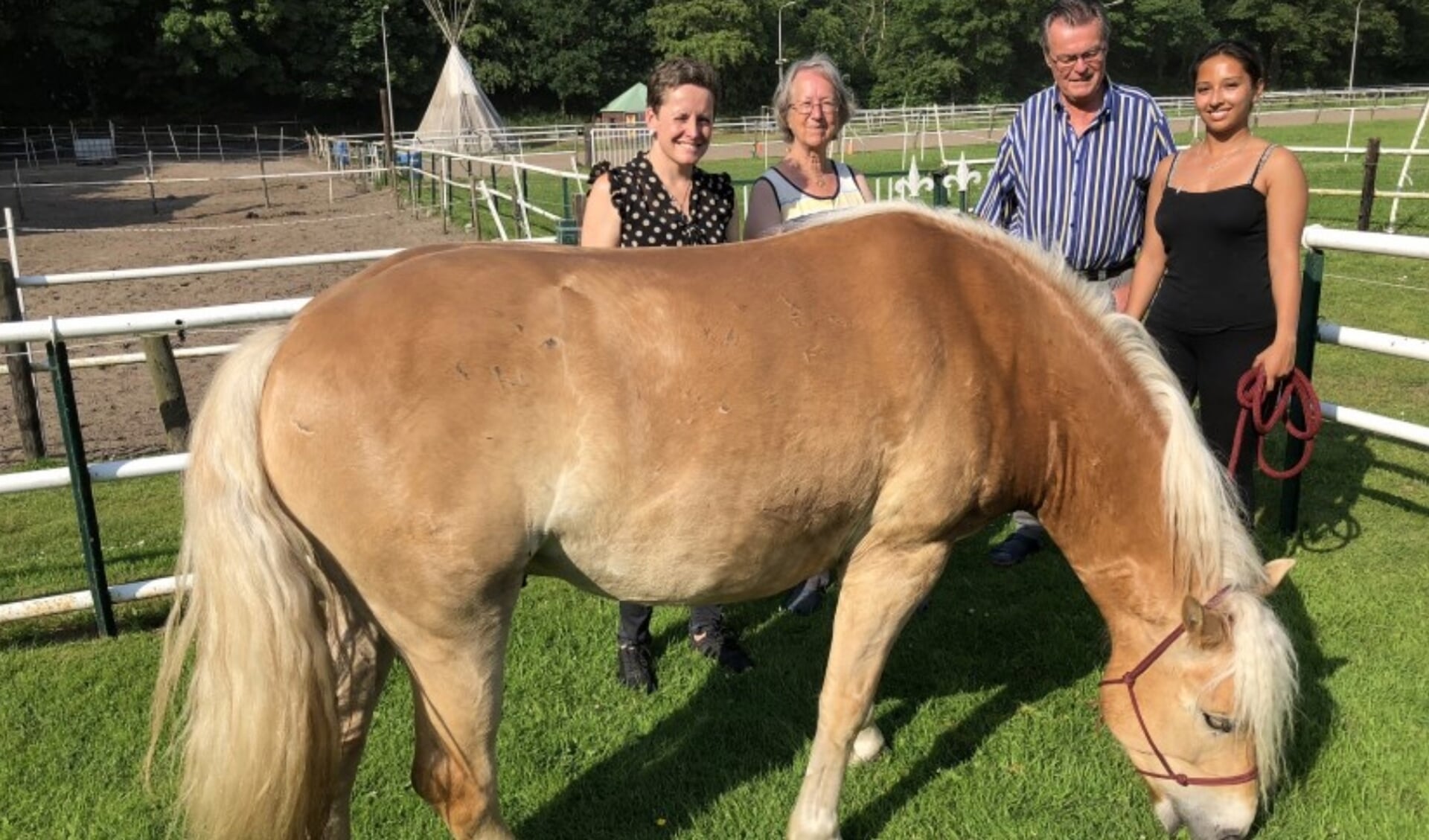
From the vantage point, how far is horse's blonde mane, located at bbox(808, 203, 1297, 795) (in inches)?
93.7

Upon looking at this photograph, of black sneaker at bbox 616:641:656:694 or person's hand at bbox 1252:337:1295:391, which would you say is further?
black sneaker at bbox 616:641:656:694

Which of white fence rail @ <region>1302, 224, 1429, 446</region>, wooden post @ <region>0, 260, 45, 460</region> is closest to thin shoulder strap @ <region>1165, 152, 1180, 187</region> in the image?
white fence rail @ <region>1302, 224, 1429, 446</region>

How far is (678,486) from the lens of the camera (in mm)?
2219

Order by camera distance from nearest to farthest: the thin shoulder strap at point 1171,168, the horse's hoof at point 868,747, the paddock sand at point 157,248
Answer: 1. the horse's hoof at point 868,747
2. the thin shoulder strap at point 1171,168
3. the paddock sand at point 157,248

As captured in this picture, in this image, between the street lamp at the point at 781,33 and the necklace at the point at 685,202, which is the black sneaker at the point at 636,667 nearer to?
the necklace at the point at 685,202

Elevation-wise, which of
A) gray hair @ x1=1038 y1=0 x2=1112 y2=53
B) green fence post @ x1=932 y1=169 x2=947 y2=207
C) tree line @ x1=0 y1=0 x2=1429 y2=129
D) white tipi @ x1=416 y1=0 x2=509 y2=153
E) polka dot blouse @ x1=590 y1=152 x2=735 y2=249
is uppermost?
tree line @ x1=0 y1=0 x2=1429 y2=129

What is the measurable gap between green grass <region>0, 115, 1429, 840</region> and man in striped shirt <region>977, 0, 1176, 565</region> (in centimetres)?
74

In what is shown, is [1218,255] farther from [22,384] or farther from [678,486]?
[22,384]

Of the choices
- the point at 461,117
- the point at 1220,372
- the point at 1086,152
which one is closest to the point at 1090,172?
the point at 1086,152

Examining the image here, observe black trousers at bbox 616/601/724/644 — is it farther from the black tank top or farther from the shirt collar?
the shirt collar

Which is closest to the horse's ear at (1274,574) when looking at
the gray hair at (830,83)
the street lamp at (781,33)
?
the gray hair at (830,83)

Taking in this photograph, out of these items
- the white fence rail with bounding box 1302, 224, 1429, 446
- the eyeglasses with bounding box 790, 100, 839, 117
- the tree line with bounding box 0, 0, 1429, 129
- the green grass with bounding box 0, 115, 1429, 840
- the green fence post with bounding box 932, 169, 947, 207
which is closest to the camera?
the green grass with bounding box 0, 115, 1429, 840

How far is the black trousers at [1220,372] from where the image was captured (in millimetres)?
3553

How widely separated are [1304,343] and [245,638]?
441 centimetres
